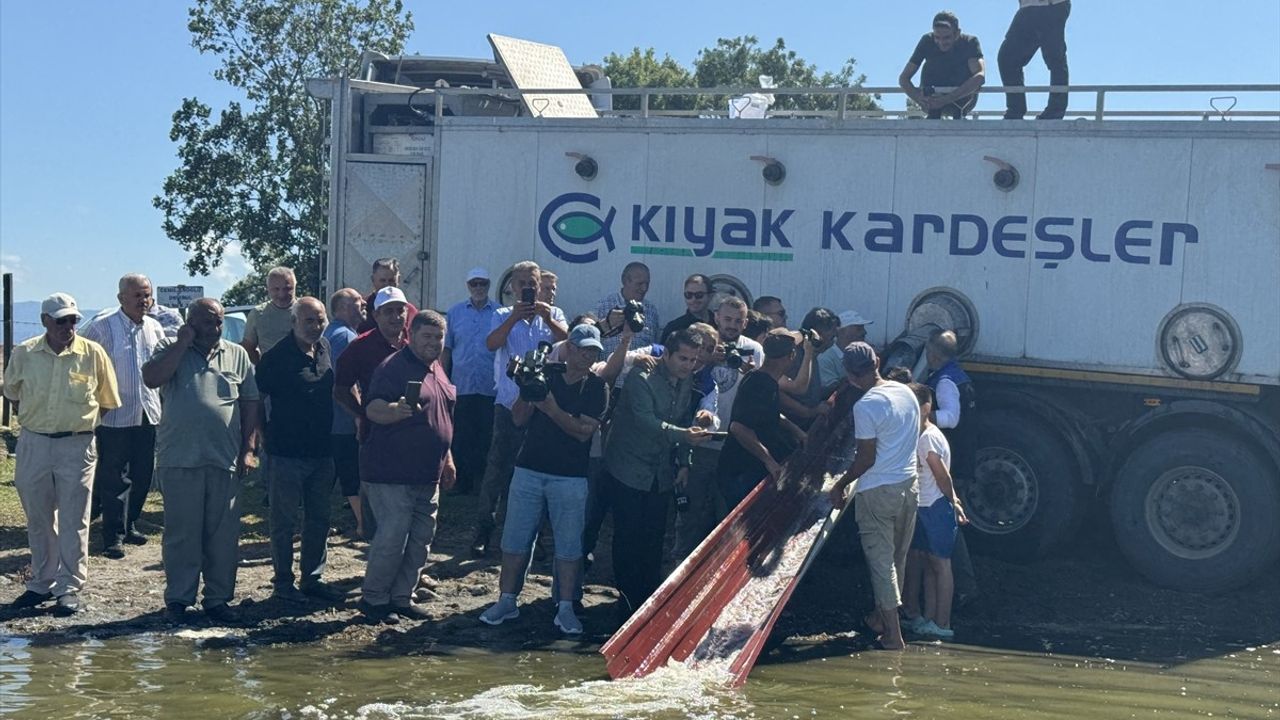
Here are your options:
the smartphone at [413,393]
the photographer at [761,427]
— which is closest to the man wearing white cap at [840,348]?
the photographer at [761,427]

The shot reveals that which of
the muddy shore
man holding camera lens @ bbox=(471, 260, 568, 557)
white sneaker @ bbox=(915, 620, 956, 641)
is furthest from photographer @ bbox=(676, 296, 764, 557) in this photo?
white sneaker @ bbox=(915, 620, 956, 641)

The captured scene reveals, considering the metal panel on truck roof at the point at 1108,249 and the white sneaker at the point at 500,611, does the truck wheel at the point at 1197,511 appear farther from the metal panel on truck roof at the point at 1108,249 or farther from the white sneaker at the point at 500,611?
the white sneaker at the point at 500,611

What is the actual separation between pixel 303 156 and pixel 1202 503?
725 inches

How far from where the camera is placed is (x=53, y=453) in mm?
9195

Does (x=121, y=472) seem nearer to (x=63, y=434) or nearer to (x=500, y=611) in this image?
(x=63, y=434)

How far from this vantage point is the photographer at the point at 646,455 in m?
9.39

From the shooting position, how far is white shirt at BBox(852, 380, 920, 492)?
30.4ft

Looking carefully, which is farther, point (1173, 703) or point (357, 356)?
point (357, 356)

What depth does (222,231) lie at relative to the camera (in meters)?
26.7

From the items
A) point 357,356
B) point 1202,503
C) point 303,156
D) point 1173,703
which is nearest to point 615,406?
point 357,356

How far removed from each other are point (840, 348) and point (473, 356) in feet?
8.58

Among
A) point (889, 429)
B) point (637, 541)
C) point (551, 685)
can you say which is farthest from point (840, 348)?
point (551, 685)

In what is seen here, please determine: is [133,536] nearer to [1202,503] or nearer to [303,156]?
[1202,503]

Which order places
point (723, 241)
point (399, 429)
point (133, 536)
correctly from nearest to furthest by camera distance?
1. point (399, 429)
2. point (133, 536)
3. point (723, 241)
